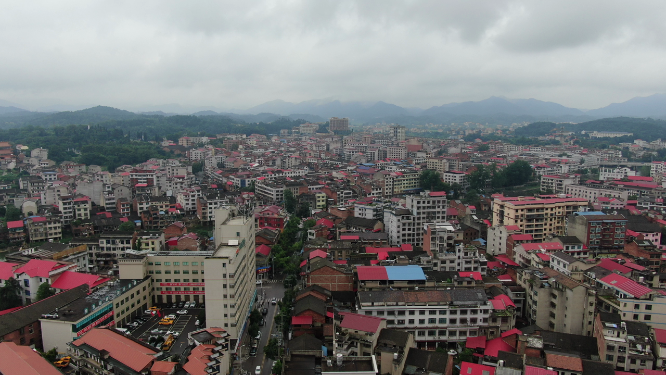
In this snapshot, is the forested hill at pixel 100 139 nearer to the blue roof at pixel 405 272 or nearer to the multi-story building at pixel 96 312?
the multi-story building at pixel 96 312

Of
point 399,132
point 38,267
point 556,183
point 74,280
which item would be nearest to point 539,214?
point 556,183

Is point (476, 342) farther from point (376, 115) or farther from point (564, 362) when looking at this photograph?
point (376, 115)

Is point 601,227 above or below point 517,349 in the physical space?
above

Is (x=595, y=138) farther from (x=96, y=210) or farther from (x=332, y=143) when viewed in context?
(x=96, y=210)

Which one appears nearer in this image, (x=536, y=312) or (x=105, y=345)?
(x=105, y=345)

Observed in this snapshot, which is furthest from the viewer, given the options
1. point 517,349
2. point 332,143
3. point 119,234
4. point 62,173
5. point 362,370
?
point 332,143

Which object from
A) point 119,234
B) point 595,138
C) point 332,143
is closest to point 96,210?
point 119,234
